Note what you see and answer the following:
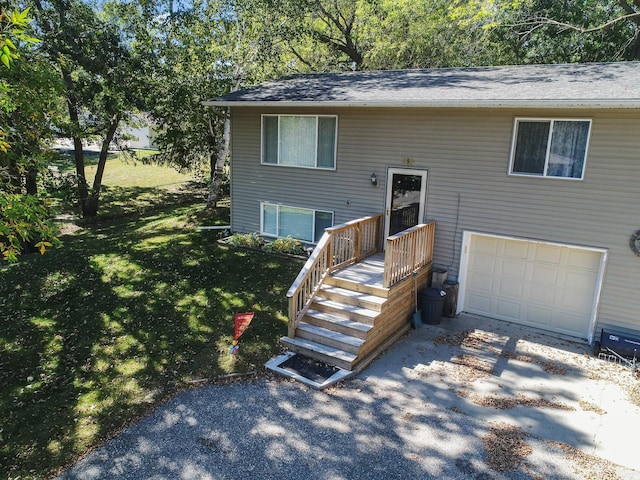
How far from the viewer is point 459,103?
8391 mm

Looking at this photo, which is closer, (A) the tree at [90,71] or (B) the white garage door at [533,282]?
(B) the white garage door at [533,282]

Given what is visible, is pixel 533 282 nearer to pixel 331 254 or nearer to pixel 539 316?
pixel 539 316

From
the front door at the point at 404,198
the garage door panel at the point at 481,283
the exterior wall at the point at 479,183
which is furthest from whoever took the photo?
the front door at the point at 404,198

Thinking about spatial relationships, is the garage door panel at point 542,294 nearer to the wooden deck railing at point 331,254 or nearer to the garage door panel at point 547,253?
the garage door panel at point 547,253

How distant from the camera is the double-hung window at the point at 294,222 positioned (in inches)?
449

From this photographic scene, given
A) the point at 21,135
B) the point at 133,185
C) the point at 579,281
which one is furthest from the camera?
the point at 133,185

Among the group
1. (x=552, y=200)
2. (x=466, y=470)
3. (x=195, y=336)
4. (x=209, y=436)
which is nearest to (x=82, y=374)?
(x=195, y=336)

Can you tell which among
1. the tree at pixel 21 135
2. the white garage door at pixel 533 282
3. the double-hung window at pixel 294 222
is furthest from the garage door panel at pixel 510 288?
the tree at pixel 21 135

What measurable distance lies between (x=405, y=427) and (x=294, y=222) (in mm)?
6980

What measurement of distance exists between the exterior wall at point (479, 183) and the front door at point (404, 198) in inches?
6.6

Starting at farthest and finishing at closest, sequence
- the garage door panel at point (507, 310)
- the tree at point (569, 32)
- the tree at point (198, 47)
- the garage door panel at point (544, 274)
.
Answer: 1. the tree at point (569, 32)
2. the tree at point (198, 47)
3. the garage door panel at point (507, 310)
4. the garage door panel at point (544, 274)

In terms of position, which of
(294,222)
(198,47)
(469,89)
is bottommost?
(294,222)

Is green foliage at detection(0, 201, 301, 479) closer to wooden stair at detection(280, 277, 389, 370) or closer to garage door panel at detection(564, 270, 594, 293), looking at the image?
wooden stair at detection(280, 277, 389, 370)

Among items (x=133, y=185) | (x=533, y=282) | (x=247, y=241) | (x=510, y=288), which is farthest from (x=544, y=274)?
(x=133, y=185)
